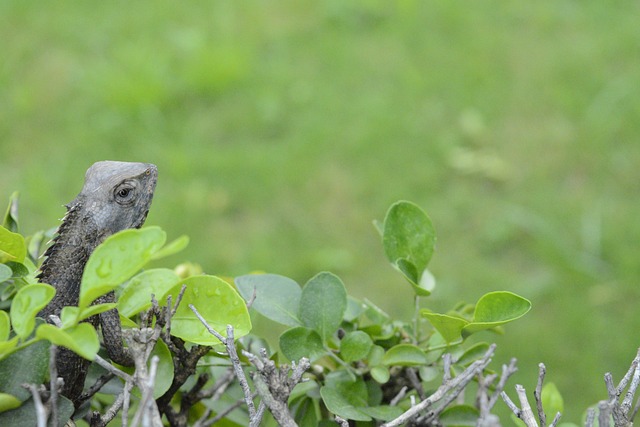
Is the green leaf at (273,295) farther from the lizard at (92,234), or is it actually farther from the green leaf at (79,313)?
the green leaf at (79,313)

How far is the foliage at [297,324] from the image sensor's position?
1205 mm

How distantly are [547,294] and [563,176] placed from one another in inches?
44.7

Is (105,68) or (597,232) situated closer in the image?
(597,232)

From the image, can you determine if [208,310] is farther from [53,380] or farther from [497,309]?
[497,309]

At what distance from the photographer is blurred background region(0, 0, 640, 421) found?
17.1 feet

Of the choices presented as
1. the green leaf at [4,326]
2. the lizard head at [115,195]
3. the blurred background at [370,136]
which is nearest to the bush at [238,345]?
the green leaf at [4,326]

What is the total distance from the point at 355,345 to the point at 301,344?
0.10m

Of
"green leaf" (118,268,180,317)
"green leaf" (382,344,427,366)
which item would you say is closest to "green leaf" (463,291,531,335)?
"green leaf" (382,344,427,366)

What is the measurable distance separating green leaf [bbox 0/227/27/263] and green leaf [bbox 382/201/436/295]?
69 centimetres

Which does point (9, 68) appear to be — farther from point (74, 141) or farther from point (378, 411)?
point (378, 411)

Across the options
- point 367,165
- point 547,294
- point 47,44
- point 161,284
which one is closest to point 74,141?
point 47,44

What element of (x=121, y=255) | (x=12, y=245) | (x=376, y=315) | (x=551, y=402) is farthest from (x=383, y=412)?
(x=12, y=245)

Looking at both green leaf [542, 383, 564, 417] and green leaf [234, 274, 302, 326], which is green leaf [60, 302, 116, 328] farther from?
green leaf [542, 383, 564, 417]

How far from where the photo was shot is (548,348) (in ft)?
15.7
